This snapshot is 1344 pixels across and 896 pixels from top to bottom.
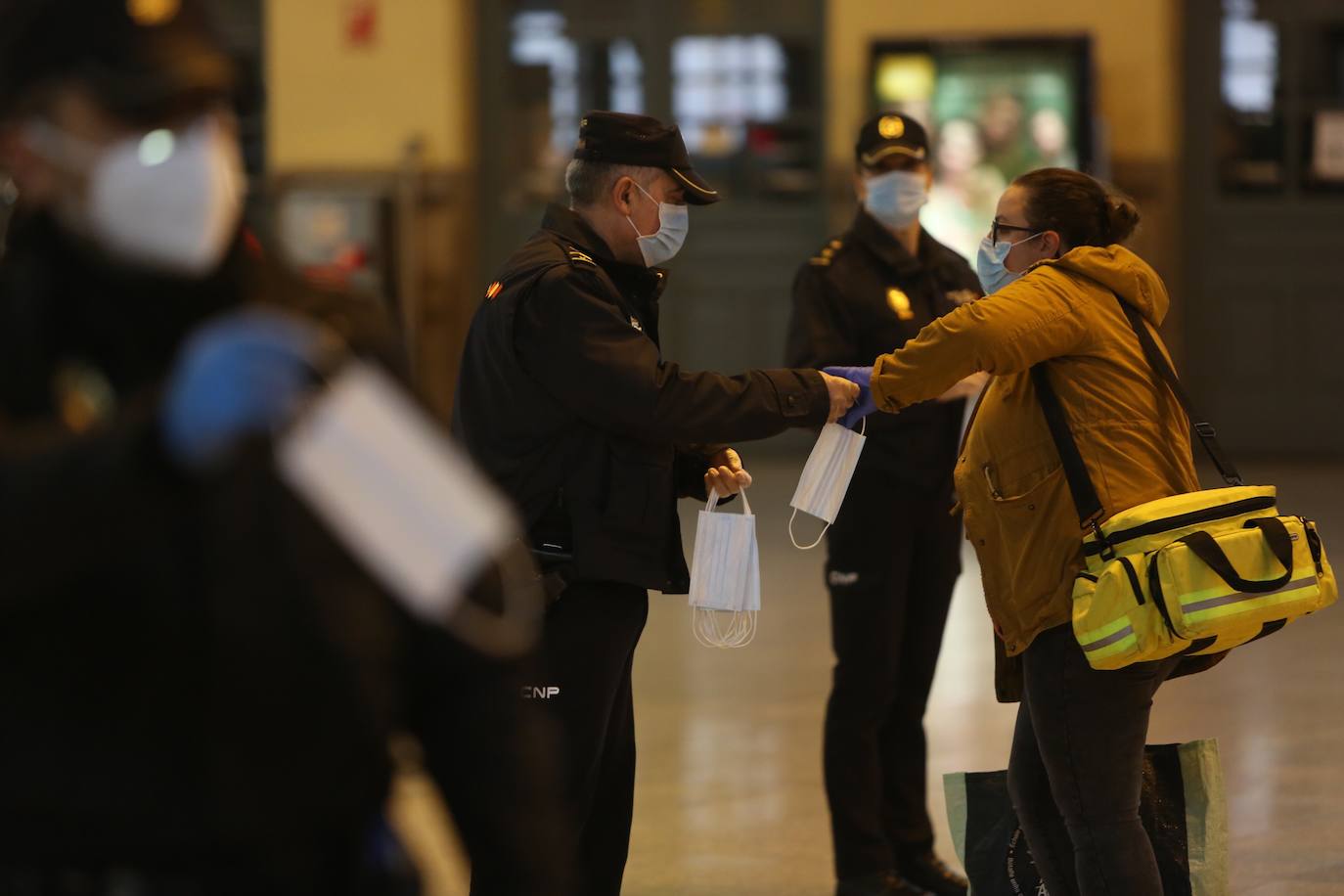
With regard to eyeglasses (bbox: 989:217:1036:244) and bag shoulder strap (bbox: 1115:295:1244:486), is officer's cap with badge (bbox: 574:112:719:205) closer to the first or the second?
eyeglasses (bbox: 989:217:1036:244)

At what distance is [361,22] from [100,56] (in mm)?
10835

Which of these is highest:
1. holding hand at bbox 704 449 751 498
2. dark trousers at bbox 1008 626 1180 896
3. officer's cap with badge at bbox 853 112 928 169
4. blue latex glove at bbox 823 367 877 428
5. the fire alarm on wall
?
the fire alarm on wall

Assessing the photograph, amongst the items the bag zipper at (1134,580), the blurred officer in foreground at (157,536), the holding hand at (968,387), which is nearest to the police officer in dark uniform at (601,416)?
the bag zipper at (1134,580)

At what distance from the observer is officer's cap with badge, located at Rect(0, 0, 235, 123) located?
1.44 metres

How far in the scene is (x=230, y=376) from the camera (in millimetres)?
1285

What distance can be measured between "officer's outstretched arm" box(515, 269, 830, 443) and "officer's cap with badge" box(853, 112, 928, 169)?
1650 millimetres

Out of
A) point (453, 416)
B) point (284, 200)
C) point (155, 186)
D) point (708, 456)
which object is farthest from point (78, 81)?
point (284, 200)

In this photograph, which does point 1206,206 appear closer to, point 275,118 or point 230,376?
point 275,118

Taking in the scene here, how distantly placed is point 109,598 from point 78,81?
436 mm

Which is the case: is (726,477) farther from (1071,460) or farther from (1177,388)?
(1177,388)

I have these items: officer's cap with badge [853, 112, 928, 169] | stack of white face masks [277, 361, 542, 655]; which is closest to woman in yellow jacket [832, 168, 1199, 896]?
officer's cap with badge [853, 112, 928, 169]

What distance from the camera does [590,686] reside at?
10.4ft

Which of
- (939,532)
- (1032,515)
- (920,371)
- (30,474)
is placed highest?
(30,474)

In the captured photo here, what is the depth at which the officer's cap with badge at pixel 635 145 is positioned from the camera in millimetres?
3299
